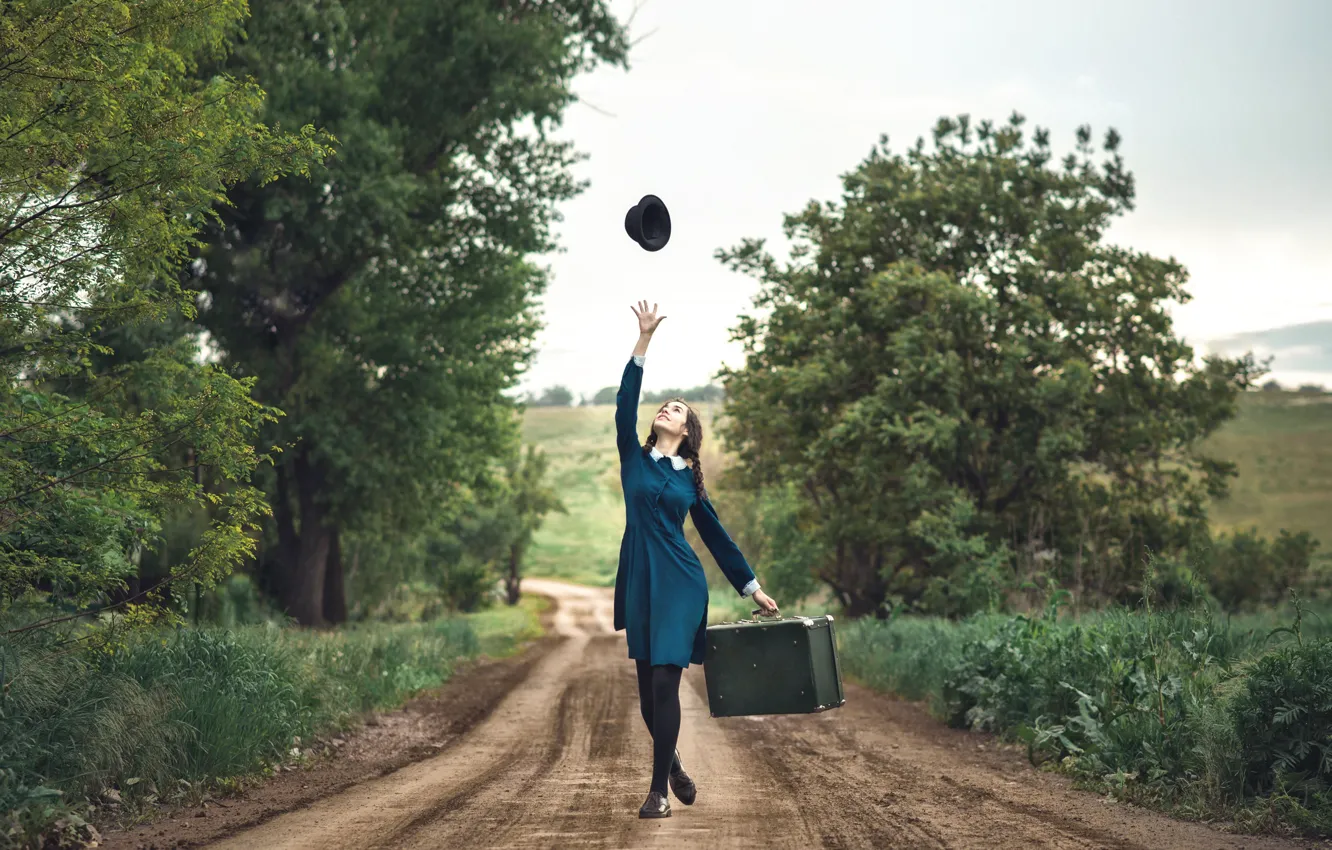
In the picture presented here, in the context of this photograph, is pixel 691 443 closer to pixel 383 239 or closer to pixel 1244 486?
pixel 383 239

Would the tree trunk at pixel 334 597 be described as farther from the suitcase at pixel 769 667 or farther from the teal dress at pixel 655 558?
the teal dress at pixel 655 558

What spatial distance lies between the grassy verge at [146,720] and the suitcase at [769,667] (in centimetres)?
347

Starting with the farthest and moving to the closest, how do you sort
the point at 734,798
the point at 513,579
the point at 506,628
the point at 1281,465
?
1. the point at 1281,465
2. the point at 513,579
3. the point at 506,628
4. the point at 734,798

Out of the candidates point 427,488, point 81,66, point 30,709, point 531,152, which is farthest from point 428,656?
point 81,66

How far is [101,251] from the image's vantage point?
22.4 feet

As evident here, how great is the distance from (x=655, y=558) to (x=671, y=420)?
2.67ft

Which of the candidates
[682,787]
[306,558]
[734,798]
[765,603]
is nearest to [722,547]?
[765,603]

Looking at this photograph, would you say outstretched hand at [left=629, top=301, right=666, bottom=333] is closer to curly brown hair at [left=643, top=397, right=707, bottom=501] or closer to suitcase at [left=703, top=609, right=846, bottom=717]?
curly brown hair at [left=643, top=397, right=707, bottom=501]

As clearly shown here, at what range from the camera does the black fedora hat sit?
22.0ft

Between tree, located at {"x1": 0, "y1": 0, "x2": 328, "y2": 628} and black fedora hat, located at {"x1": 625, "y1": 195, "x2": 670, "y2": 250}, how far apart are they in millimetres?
2376

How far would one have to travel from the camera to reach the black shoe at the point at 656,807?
625 cm

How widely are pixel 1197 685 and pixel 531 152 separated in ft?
58.9

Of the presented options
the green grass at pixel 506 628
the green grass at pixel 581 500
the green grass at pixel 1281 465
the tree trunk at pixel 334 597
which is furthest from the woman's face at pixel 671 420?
the green grass at pixel 1281 465

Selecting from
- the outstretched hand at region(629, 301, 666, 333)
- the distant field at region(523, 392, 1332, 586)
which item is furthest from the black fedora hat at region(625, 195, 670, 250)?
the distant field at region(523, 392, 1332, 586)
